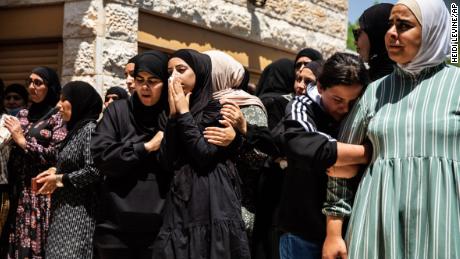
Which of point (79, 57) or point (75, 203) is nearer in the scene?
point (75, 203)

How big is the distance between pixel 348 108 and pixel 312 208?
50cm

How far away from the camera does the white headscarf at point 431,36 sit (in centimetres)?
282

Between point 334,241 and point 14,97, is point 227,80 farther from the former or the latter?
point 14,97

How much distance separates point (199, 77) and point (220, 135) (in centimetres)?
44

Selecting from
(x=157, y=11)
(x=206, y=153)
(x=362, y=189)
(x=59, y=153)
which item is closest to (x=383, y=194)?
(x=362, y=189)

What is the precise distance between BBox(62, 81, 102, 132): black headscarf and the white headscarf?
2921 millimetres

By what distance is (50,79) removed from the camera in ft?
19.8

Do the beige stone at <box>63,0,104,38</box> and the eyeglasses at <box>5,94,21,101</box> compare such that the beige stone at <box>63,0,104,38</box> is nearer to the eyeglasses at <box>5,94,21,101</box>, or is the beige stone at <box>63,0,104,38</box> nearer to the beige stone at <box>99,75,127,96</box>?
the beige stone at <box>99,75,127,96</box>

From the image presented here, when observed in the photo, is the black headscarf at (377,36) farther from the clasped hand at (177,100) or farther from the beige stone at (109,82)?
the beige stone at (109,82)

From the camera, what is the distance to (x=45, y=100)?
6023 mm

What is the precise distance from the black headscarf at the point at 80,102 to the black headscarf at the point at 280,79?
128 cm

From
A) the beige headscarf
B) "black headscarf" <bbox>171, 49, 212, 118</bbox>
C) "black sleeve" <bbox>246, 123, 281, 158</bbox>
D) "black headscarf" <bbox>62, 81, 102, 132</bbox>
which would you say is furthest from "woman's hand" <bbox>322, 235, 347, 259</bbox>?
"black headscarf" <bbox>62, 81, 102, 132</bbox>

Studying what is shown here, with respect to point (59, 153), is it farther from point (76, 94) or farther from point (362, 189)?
point (362, 189)

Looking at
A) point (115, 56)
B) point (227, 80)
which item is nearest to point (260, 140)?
point (227, 80)
